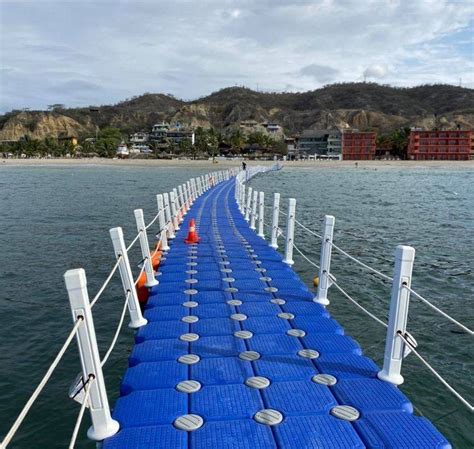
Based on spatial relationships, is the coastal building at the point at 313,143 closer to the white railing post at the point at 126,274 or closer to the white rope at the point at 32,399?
the white railing post at the point at 126,274

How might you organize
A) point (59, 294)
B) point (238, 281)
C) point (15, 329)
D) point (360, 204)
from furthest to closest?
1. point (360, 204)
2. point (59, 294)
3. point (15, 329)
4. point (238, 281)

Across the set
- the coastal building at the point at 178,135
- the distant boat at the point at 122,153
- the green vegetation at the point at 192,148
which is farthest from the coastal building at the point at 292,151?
the distant boat at the point at 122,153

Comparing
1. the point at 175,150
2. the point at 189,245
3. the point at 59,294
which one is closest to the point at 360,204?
the point at 189,245

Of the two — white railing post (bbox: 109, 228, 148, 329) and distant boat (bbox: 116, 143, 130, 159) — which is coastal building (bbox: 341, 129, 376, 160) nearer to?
distant boat (bbox: 116, 143, 130, 159)

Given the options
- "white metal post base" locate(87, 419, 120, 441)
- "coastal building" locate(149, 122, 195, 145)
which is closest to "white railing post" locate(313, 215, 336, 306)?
"white metal post base" locate(87, 419, 120, 441)

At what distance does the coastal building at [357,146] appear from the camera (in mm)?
135125

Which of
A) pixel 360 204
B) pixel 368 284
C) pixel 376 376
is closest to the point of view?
pixel 376 376

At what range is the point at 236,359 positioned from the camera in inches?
196

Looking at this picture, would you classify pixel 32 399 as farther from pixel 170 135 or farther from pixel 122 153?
pixel 170 135

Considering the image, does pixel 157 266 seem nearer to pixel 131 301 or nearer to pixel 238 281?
pixel 238 281

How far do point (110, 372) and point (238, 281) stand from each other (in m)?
2.88

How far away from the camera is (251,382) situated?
443 centimetres

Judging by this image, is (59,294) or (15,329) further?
(59,294)

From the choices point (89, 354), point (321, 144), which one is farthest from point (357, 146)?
point (89, 354)
